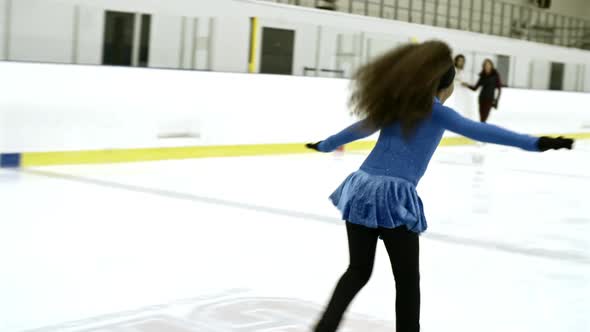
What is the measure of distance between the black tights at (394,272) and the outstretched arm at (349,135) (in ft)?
1.04

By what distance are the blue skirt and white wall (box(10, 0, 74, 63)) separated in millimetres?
8629

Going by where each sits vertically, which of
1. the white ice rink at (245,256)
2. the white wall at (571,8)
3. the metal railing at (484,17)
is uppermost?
the white wall at (571,8)

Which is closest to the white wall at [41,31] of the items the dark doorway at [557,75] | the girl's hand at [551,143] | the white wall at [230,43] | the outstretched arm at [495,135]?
the white wall at [230,43]

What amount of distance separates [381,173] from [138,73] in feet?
27.4

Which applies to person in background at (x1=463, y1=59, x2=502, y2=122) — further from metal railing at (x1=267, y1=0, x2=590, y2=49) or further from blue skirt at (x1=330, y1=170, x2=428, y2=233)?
blue skirt at (x1=330, y1=170, x2=428, y2=233)

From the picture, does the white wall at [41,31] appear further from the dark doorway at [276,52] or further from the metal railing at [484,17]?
the metal railing at [484,17]

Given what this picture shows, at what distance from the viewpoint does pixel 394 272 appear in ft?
9.33

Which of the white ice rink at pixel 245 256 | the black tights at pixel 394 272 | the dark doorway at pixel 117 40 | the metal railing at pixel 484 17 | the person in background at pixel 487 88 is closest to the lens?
the black tights at pixel 394 272

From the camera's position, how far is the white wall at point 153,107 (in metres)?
9.37

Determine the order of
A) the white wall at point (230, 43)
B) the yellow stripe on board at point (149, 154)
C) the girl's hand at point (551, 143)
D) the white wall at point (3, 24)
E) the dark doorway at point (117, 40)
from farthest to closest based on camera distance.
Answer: the white wall at point (230, 43), the dark doorway at point (117, 40), the white wall at point (3, 24), the yellow stripe on board at point (149, 154), the girl's hand at point (551, 143)

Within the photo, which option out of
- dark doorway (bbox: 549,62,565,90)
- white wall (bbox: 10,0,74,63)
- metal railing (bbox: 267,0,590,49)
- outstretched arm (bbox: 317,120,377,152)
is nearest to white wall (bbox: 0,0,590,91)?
white wall (bbox: 10,0,74,63)

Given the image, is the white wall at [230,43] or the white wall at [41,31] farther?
the white wall at [230,43]

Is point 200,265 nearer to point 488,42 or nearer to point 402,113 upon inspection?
point 402,113

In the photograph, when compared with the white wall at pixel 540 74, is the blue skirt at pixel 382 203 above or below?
below
